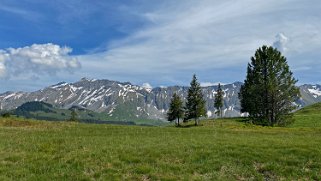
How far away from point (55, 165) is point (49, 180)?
8.70 feet

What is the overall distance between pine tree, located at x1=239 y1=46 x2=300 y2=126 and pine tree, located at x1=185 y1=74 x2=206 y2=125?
3721 cm

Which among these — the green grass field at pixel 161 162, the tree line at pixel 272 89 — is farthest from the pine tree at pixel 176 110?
the green grass field at pixel 161 162

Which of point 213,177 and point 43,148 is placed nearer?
point 213,177

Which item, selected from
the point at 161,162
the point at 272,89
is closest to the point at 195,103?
the point at 272,89

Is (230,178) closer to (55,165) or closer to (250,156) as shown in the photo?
(250,156)

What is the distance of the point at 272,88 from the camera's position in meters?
71.2

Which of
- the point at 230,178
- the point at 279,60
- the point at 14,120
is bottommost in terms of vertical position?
the point at 230,178

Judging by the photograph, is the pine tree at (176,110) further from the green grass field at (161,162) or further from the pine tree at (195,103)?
the green grass field at (161,162)

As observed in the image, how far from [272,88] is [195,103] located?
4542 centimetres

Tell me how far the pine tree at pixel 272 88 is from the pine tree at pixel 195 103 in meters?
37.2

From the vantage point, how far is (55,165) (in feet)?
68.5

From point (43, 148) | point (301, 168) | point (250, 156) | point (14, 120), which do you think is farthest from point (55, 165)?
point (14, 120)

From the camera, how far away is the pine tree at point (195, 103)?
11419 centimetres

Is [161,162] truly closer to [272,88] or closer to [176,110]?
[272,88]
